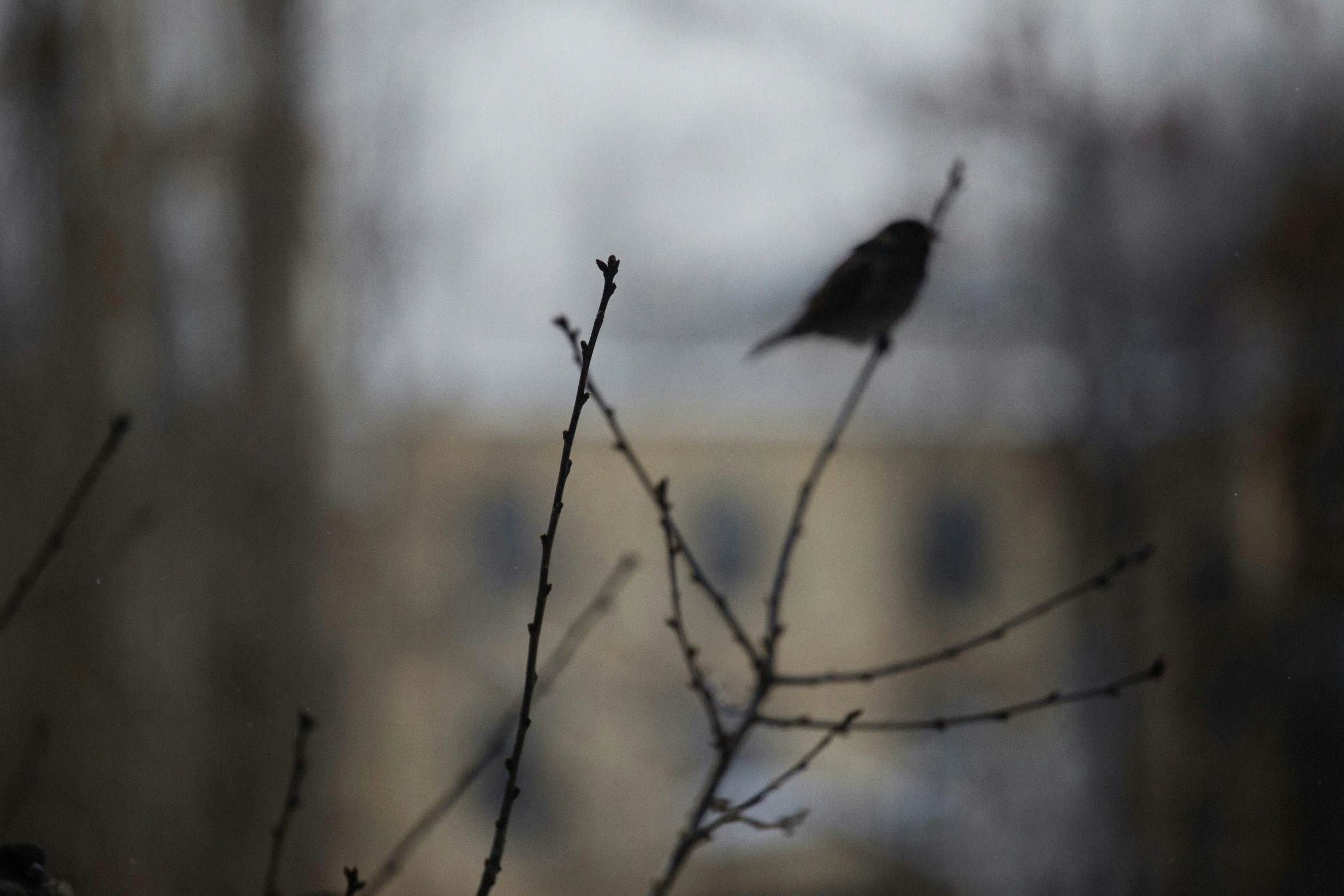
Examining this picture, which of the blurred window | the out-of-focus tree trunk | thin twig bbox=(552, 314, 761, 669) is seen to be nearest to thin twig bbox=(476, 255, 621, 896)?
thin twig bbox=(552, 314, 761, 669)

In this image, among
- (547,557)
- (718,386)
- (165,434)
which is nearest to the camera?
(547,557)

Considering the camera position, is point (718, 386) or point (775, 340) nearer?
point (775, 340)

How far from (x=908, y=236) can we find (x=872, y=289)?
3 cm

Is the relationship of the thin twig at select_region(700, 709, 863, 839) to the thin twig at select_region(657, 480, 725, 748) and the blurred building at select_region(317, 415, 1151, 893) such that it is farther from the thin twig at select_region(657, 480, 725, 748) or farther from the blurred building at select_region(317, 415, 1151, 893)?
the blurred building at select_region(317, 415, 1151, 893)

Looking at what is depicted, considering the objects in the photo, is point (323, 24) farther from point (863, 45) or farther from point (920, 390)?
point (920, 390)

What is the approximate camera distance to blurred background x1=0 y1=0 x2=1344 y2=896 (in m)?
0.74

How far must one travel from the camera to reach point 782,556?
0.36 metres

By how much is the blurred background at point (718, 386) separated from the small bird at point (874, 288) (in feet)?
0.08

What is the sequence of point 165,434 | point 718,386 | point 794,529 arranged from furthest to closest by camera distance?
point 718,386 → point 165,434 → point 794,529

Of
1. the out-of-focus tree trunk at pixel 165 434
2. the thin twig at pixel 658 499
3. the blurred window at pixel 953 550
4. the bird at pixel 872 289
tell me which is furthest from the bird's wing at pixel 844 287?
the blurred window at pixel 953 550

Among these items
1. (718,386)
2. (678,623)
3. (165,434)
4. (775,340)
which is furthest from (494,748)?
(718,386)

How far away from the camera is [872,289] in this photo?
0.40 m

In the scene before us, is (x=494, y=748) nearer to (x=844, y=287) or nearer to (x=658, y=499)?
(x=658, y=499)

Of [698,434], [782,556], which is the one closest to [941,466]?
[698,434]
